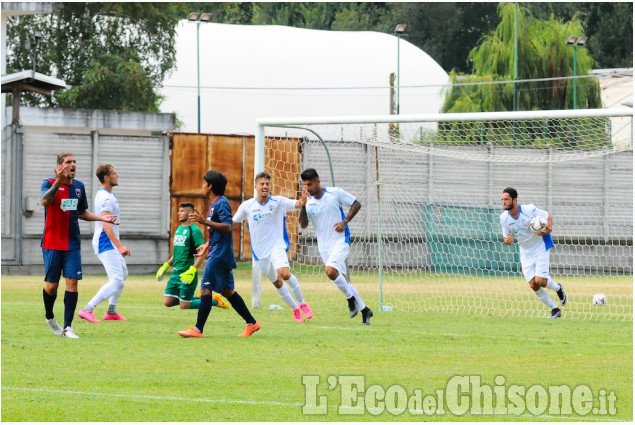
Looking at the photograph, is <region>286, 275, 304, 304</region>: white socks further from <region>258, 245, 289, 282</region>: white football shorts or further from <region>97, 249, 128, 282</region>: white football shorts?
<region>97, 249, 128, 282</region>: white football shorts

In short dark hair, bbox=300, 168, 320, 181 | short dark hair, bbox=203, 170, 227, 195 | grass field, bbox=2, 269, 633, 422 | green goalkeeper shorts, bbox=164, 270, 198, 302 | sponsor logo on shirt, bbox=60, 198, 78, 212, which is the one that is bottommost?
grass field, bbox=2, 269, 633, 422

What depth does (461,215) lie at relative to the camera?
27.2 meters

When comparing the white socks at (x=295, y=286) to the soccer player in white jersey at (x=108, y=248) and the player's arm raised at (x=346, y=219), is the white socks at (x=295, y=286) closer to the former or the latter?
the player's arm raised at (x=346, y=219)

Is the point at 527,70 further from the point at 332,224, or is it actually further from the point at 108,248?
the point at 108,248

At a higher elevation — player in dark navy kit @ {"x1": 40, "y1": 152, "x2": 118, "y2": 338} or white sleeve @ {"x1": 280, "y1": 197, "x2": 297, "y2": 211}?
white sleeve @ {"x1": 280, "y1": 197, "x2": 297, "y2": 211}

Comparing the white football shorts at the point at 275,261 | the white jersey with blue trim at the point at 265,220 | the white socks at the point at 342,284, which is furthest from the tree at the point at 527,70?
the white socks at the point at 342,284

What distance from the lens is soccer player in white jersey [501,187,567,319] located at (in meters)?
16.2

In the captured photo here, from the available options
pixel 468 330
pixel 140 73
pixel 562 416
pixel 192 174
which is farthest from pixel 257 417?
pixel 140 73

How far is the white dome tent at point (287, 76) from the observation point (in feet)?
185

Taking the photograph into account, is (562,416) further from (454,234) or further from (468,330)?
(454,234)

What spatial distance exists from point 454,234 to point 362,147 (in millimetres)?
3856

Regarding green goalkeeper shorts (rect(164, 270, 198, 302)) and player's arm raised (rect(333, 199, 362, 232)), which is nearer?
player's arm raised (rect(333, 199, 362, 232))

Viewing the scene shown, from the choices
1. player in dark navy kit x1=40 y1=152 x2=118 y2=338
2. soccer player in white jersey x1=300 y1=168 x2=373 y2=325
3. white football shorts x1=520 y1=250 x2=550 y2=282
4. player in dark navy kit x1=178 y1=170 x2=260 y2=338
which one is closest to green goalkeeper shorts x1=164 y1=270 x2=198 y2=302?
soccer player in white jersey x1=300 y1=168 x2=373 y2=325

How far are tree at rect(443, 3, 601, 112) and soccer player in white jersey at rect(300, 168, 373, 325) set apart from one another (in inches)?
1149
